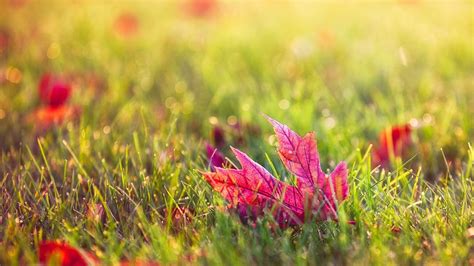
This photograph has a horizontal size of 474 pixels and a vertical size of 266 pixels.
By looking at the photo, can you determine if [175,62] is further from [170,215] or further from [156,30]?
[170,215]

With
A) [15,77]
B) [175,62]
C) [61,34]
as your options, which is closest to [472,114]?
[175,62]

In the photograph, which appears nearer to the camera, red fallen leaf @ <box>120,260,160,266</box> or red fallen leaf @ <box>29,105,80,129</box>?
red fallen leaf @ <box>120,260,160,266</box>

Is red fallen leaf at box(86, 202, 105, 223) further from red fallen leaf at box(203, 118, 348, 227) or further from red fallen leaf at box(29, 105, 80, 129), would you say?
red fallen leaf at box(29, 105, 80, 129)

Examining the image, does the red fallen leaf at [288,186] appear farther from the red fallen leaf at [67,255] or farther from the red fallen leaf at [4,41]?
the red fallen leaf at [4,41]

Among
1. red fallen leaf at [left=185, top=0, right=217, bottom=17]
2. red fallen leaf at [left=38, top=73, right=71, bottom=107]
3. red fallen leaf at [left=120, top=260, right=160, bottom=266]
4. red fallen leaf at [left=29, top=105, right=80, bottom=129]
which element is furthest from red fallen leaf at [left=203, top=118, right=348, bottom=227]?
red fallen leaf at [left=185, top=0, right=217, bottom=17]

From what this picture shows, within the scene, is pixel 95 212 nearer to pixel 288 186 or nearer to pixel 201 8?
pixel 288 186

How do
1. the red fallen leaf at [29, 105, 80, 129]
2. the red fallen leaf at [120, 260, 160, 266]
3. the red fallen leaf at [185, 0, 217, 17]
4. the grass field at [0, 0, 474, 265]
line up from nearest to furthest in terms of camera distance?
the red fallen leaf at [120, 260, 160, 266] → the grass field at [0, 0, 474, 265] → the red fallen leaf at [29, 105, 80, 129] → the red fallen leaf at [185, 0, 217, 17]
